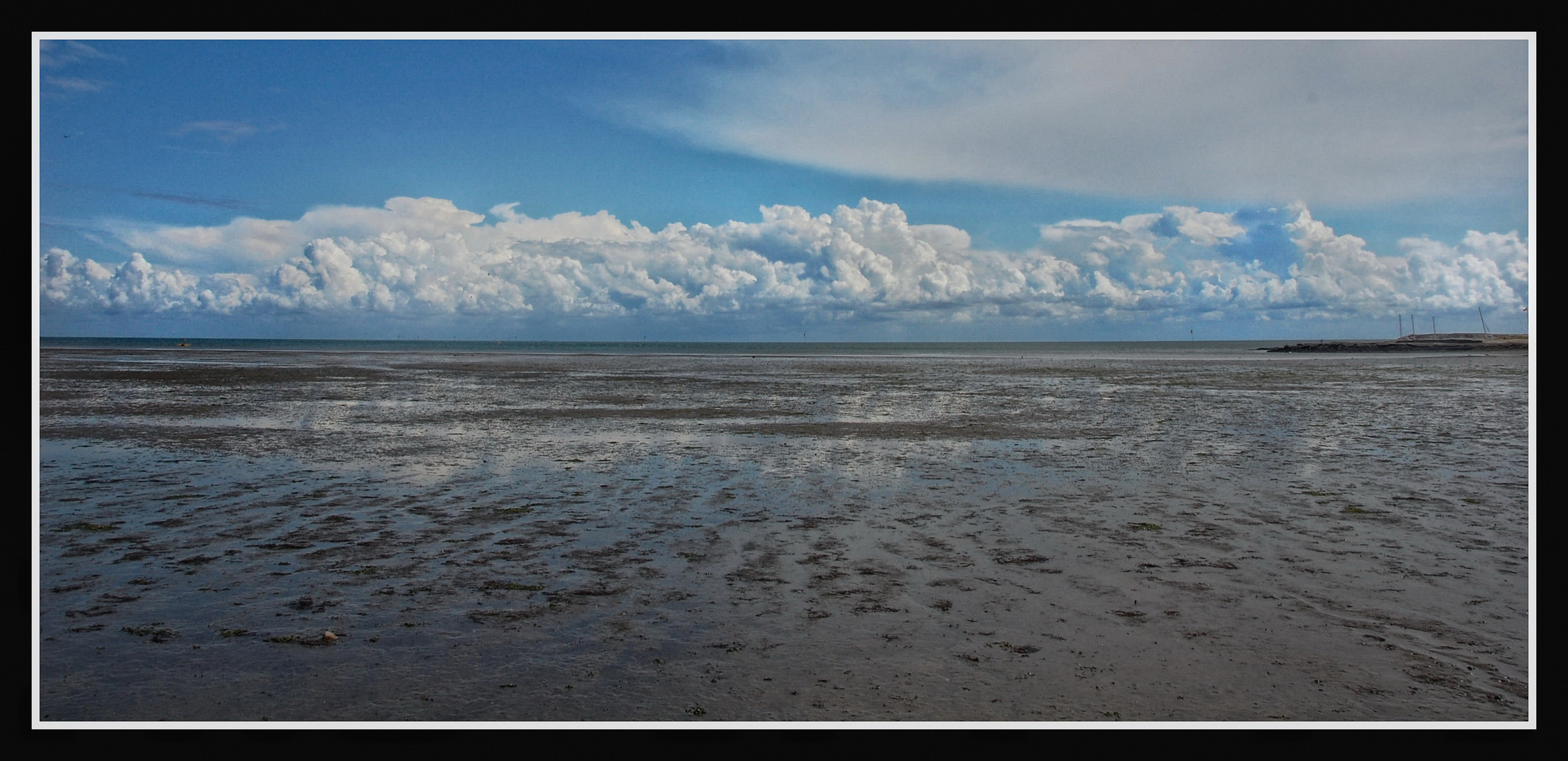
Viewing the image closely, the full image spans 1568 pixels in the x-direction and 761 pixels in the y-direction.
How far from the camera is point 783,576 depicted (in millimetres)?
8477

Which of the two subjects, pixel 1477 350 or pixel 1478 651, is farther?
pixel 1477 350

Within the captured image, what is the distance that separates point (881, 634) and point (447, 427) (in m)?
17.1

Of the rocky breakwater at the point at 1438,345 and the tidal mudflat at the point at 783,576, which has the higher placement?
the rocky breakwater at the point at 1438,345

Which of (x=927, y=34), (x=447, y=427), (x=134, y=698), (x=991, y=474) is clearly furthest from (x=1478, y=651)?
(x=447, y=427)

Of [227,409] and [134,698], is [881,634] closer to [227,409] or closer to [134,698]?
[134,698]

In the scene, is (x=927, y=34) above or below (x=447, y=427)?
above

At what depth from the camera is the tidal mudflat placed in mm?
5852

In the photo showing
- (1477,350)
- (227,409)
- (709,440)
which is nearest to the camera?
(709,440)

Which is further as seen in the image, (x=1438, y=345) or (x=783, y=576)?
(x=1438, y=345)

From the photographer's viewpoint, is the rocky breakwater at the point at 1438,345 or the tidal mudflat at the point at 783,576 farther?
the rocky breakwater at the point at 1438,345

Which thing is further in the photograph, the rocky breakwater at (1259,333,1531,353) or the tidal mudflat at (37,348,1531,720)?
the rocky breakwater at (1259,333,1531,353)

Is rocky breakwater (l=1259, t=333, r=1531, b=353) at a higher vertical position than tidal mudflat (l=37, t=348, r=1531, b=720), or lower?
higher

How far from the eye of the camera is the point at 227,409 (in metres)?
26.2

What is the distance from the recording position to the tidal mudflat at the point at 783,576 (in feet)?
19.2
